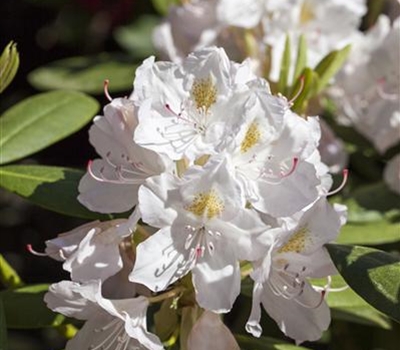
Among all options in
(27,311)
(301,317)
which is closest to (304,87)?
(301,317)

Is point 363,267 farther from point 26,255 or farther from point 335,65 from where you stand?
point 26,255

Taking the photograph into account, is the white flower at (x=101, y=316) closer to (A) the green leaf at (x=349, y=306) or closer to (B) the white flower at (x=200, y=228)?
(B) the white flower at (x=200, y=228)

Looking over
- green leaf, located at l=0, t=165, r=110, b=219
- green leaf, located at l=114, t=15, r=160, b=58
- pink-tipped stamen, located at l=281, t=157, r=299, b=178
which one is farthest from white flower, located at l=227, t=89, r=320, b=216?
green leaf, located at l=114, t=15, r=160, b=58

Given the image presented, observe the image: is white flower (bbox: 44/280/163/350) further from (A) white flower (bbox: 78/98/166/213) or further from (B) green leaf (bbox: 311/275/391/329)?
(B) green leaf (bbox: 311/275/391/329)

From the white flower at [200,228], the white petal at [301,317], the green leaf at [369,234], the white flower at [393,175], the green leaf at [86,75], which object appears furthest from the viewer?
the green leaf at [86,75]

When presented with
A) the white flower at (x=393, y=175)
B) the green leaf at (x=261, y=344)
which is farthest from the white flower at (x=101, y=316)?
the white flower at (x=393, y=175)
